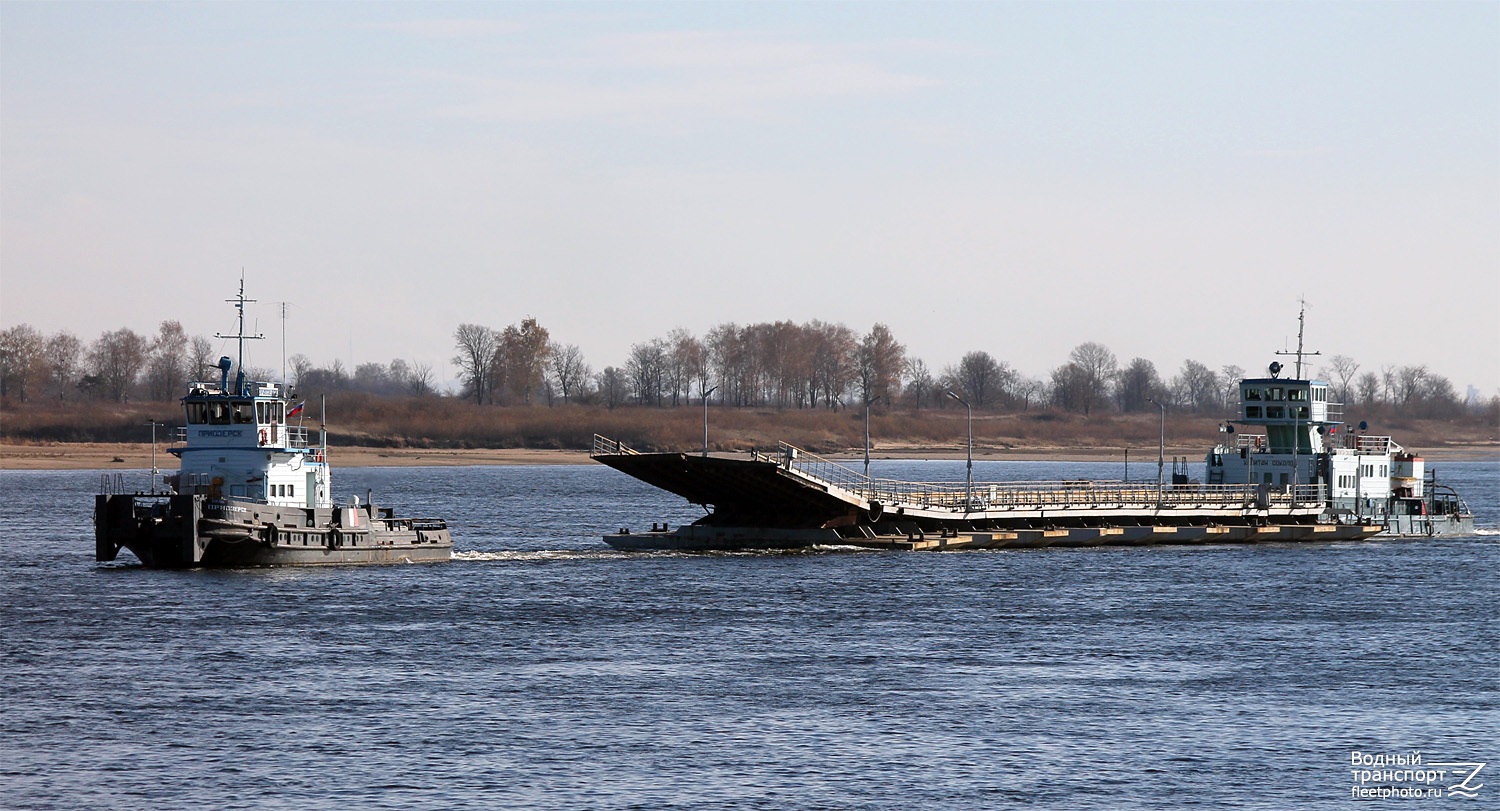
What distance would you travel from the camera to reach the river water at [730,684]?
34.3 m

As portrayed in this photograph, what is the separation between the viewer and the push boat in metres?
73.6

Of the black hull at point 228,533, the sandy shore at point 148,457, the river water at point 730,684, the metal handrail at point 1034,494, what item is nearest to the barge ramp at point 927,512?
the metal handrail at point 1034,494

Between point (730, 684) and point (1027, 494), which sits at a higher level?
point (1027, 494)

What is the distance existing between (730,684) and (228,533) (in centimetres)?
2539

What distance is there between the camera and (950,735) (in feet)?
126

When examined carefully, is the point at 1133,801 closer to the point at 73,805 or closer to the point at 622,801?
the point at 622,801

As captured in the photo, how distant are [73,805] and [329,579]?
3117 centimetres

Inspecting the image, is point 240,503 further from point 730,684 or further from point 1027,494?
point 1027,494

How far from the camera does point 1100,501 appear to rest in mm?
85062

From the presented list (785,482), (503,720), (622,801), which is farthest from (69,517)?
(622,801)

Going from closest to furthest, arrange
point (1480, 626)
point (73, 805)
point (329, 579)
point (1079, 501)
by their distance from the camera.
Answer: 1. point (73, 805)
2. point (1480, 626)
3. point (329, 579)
4. point (1079, 501)

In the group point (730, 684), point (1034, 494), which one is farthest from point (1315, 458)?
point (730, 684)

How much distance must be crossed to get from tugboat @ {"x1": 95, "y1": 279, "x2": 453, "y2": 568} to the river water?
1067 mm

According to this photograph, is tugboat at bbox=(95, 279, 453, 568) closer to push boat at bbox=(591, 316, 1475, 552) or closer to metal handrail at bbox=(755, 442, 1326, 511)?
push boat at bbox=(591, 316, 1475, 552)
